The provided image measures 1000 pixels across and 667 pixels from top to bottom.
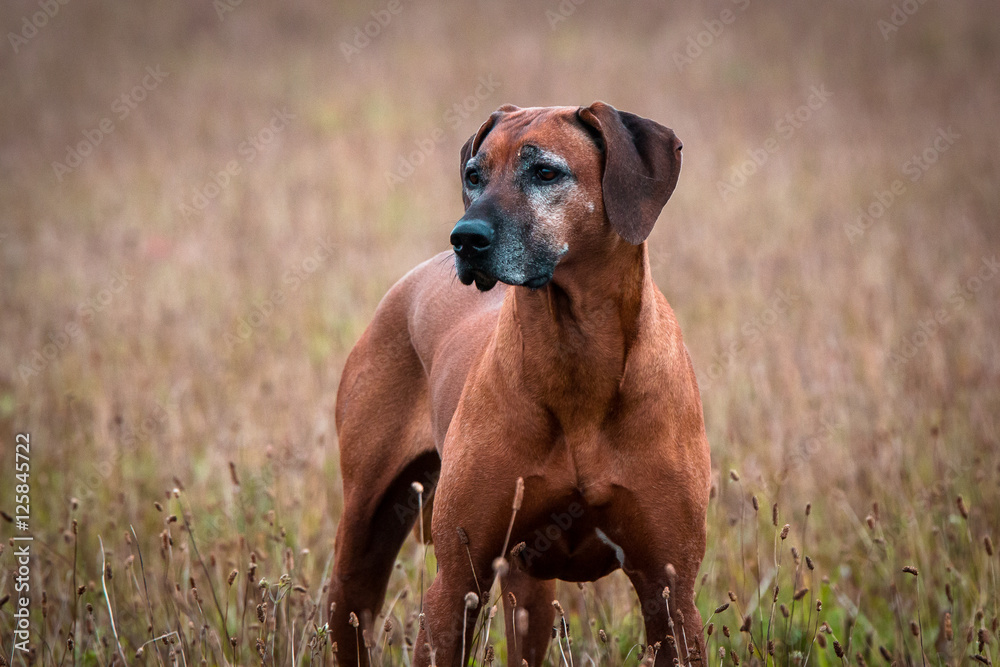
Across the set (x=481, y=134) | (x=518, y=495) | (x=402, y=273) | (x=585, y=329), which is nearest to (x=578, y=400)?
(x=585, y=329)

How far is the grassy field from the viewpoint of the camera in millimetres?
4480

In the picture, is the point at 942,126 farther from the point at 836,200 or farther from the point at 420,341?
the point at 420,341

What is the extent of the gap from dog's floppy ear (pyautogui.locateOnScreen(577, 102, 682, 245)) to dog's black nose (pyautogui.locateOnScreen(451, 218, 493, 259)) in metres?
0.42

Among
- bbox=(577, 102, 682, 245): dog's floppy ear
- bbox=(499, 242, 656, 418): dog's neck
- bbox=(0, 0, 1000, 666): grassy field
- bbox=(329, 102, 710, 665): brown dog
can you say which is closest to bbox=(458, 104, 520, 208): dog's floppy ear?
bbox=(329, 102, 710, 665): brown dog

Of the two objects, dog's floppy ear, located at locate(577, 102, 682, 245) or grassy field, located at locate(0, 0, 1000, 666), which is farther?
grassy field, located at locate(0, 0, 1000, 666)

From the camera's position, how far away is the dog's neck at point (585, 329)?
10.4 ft

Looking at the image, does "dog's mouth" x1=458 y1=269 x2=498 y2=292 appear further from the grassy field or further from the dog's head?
the grassy field

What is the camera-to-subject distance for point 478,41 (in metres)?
18.7

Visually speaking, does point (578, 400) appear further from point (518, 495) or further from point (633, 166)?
point (633, 166)

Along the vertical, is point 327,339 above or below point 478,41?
below

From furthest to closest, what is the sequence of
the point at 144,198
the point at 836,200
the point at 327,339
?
1. the point at 144,198
2. the point at 836,200
3. the point at 327,339

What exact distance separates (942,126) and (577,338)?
1243 cm

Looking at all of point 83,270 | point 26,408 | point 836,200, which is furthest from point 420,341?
point 836,200

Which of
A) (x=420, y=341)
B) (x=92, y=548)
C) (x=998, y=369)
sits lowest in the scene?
(x=998, y=369)
